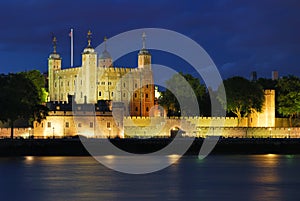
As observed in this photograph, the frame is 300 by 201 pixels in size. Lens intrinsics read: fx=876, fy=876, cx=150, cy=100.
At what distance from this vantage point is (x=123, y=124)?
86.1m

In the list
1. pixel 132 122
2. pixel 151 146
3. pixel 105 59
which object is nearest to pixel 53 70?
pixel 105 59

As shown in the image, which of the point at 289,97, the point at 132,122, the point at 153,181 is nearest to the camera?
the point at 153,181

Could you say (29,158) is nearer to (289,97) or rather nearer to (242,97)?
(242,97)

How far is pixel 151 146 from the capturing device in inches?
3007

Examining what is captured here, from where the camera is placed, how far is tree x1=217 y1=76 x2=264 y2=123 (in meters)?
89.6

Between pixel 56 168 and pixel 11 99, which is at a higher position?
pixel 11 99

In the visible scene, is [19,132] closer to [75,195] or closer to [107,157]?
[107,157]

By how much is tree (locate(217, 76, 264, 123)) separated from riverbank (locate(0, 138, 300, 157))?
10126 millimetres

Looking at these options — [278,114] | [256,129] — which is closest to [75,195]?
[256,129]

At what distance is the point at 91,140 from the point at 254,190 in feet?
117

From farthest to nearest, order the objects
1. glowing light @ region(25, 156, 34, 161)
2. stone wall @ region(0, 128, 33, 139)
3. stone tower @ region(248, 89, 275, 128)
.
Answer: stone tower @ region(248, 89, 275, 128) → stone wall @ region(0, 128, 33, 139) → glowing light @ region(25, 156, 34, 161)

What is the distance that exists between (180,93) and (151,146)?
2130 cm

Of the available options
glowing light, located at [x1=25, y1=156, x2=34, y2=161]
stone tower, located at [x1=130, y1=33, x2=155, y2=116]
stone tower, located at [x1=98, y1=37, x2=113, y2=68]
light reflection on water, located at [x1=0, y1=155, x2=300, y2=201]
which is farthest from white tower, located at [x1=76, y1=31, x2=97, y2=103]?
light reflection on water, located at [x1=0, y1=155, x2=300, y2=201]

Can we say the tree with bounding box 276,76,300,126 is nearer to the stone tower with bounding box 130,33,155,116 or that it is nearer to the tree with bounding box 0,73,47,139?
the stone tower with bounding box 130,33,155,116
